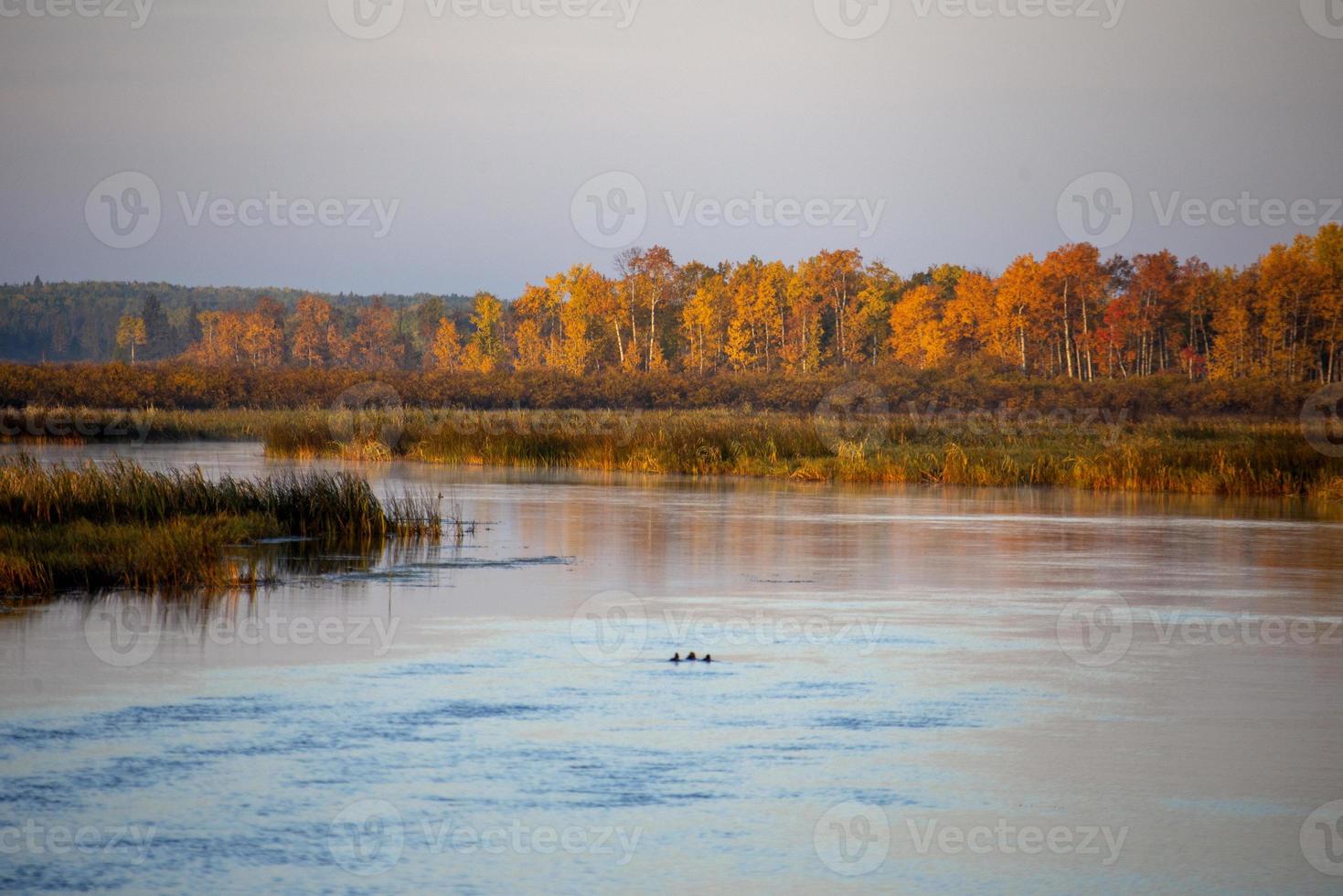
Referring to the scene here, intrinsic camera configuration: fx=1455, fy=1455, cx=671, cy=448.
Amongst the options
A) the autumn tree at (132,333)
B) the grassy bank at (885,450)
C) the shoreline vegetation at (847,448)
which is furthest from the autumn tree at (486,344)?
the grassy bank at (885,450)

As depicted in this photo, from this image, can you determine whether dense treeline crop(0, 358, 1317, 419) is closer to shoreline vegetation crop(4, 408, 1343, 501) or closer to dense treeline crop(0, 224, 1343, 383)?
dense treeline crop(0, 224, 1343, 383)

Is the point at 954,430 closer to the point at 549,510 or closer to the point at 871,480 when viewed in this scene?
the point at 871,480

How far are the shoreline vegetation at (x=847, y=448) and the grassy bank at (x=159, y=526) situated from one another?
13735 mm

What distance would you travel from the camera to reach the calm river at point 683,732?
6.20m

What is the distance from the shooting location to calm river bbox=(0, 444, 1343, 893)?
620 cm

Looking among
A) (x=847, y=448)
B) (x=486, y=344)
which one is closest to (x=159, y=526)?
(x=847, y=448)

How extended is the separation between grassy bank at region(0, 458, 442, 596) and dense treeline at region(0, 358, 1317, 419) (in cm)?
4232

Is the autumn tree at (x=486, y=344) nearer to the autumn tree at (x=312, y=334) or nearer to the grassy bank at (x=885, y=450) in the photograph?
the autumn tree at (x=312, y=334)

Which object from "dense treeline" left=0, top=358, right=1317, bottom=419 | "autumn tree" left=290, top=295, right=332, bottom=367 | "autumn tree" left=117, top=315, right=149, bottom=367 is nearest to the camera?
"dense treeline" left=0, top=358, right=1317, bottom=419

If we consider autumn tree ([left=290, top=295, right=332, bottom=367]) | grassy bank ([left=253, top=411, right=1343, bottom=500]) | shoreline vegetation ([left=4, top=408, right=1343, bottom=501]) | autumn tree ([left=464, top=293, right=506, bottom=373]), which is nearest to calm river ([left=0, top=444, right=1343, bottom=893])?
grassy bank ([left=253, top=411, right=1343, bottom=500])

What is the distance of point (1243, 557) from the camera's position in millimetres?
17578

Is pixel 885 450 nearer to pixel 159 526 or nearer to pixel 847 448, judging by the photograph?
pixel 847 448

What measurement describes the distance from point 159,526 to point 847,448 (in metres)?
20.9

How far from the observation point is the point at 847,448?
1326 inches
